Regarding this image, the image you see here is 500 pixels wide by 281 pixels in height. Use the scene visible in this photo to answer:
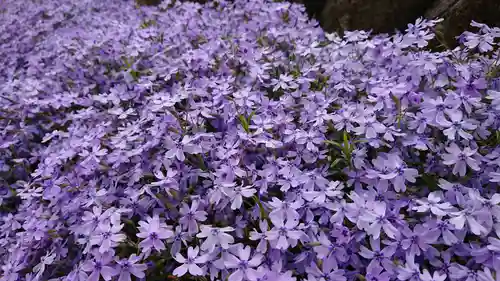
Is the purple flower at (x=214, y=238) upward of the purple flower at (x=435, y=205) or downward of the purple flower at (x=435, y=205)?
downward

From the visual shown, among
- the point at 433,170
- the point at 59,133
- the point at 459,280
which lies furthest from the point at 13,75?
the point at 459,280

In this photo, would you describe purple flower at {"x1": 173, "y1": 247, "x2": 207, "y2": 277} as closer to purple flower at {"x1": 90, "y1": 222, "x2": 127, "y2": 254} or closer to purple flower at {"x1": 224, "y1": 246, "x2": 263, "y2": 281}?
purple flower at {"x1": 224, "y1": 246, "x2": 263, "y2": 281}

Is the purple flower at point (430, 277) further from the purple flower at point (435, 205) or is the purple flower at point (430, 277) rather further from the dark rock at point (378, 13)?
the dark rock at point (378, 13)

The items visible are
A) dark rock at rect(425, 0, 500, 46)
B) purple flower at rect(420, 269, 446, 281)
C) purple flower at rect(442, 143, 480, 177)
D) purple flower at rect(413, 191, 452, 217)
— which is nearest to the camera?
purple flower at rect(420, 269, 446, 281)

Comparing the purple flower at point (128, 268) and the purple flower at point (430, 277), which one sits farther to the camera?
the purple flower at point (128, 268)

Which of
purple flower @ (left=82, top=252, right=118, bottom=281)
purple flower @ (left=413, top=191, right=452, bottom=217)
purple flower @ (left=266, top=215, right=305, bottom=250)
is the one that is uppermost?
purple flower @ (left=413, top=191, right=452, bottom=217)

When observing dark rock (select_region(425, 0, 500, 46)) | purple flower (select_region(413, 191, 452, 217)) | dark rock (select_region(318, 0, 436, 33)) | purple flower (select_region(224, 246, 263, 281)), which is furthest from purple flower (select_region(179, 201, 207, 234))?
dark rock (select_region(318, 0, 436, 33))

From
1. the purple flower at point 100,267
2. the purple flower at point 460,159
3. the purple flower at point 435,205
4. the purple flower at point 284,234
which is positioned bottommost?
the purple flower at point 100,267

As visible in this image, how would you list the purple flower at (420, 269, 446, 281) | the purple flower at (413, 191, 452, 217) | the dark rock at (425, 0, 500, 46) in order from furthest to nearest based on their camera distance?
the dark rock at (425, 0, 500, 46)
the purple flower at (413, 191, 452, 217)
the purple flower at (420, 269, 446, 281)

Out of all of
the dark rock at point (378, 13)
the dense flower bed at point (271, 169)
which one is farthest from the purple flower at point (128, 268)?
the dark rock at point (378, 13)

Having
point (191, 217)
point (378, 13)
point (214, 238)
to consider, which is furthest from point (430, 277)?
point (378, 13)
